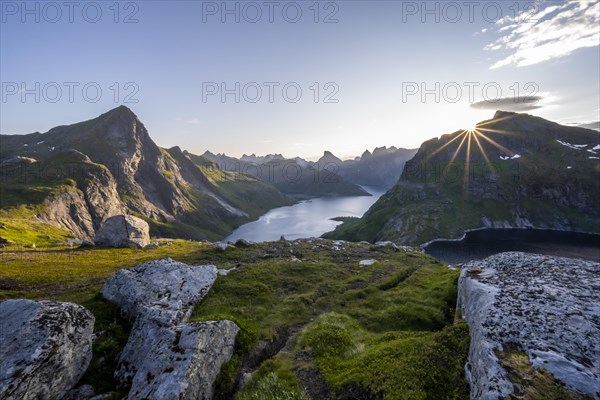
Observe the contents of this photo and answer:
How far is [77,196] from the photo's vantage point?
13725 centimetres

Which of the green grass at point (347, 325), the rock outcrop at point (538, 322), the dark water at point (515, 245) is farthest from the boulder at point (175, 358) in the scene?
the dark water at point (515, 245)

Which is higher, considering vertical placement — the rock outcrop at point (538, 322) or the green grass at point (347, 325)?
the rock outcrop at point (538, 322)

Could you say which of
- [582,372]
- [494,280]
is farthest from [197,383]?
[494,280]

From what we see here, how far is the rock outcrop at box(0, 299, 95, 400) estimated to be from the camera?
13.5 metres

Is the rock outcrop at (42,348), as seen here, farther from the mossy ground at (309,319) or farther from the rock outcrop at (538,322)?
the rock outcrop at (538,322)

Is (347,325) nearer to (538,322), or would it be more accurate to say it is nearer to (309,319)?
(309,319)

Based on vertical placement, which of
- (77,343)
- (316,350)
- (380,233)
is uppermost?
(77,343)

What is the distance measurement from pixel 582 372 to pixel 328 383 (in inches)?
361

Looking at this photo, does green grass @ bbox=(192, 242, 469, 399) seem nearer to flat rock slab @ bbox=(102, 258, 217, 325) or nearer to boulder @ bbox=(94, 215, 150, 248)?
flat rock slab @ bbox=(102, 258, 217, 325)

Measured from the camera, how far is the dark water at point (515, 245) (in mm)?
132250

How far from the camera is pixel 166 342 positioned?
15.7m

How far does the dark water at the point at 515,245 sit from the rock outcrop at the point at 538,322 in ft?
394

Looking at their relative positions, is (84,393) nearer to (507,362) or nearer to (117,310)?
(117,310)

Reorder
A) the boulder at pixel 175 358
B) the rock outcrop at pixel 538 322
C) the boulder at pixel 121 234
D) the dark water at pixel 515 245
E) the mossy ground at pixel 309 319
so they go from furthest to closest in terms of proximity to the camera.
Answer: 1. the dark water at pixel 515 245
2. the boulder at pixel 121 234
3. the boulder at pixel 175 358
4. the mossy ground at pixel 309 319
5. the rock outcrop at pixel 538 322
